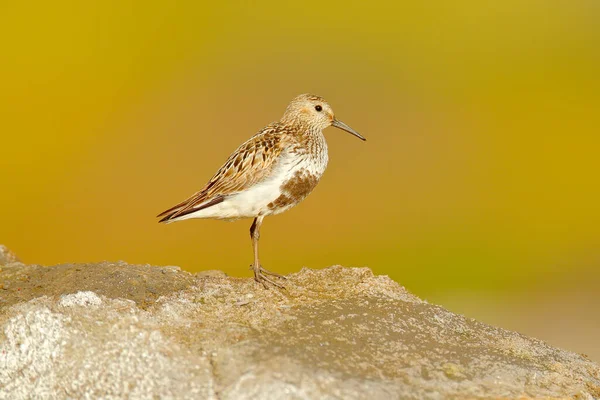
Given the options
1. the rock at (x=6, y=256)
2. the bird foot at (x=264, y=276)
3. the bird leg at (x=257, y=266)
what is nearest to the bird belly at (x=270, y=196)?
the bird leg at (x=257, y=266)

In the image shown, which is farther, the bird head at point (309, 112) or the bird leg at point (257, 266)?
the bird head at point (309, 112)

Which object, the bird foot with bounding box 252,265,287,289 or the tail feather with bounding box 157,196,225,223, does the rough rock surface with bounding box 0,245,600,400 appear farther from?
the tail feather with bounding box 157,196,225,223

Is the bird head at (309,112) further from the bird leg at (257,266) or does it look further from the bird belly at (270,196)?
the bird leg at (257,266)

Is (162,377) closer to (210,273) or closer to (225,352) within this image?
(225,352)

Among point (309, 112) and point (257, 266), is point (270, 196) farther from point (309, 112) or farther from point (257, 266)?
point (309, 112)

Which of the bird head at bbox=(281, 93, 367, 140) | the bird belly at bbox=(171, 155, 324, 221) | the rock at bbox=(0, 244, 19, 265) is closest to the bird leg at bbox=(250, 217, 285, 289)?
the bird belly at bbox=(171, 155, 324, 221)

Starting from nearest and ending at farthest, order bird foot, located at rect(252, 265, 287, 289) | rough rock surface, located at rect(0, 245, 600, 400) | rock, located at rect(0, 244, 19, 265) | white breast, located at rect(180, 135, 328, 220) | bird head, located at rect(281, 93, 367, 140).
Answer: rough rock surface, located at rect(0, 245, 600, 400)
bird foot, located at rect(252, 265, 287, 289)
white breast, located at rect(180, 135, 328, 220)
bird head, located at rect(281, 93, 367, 140)
rock, located at rect(0, 244, 19, 265)

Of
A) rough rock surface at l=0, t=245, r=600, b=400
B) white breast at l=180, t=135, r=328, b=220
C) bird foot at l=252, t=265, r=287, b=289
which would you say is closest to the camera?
rough rock surface at l=0, t=245, r=600, b=400
